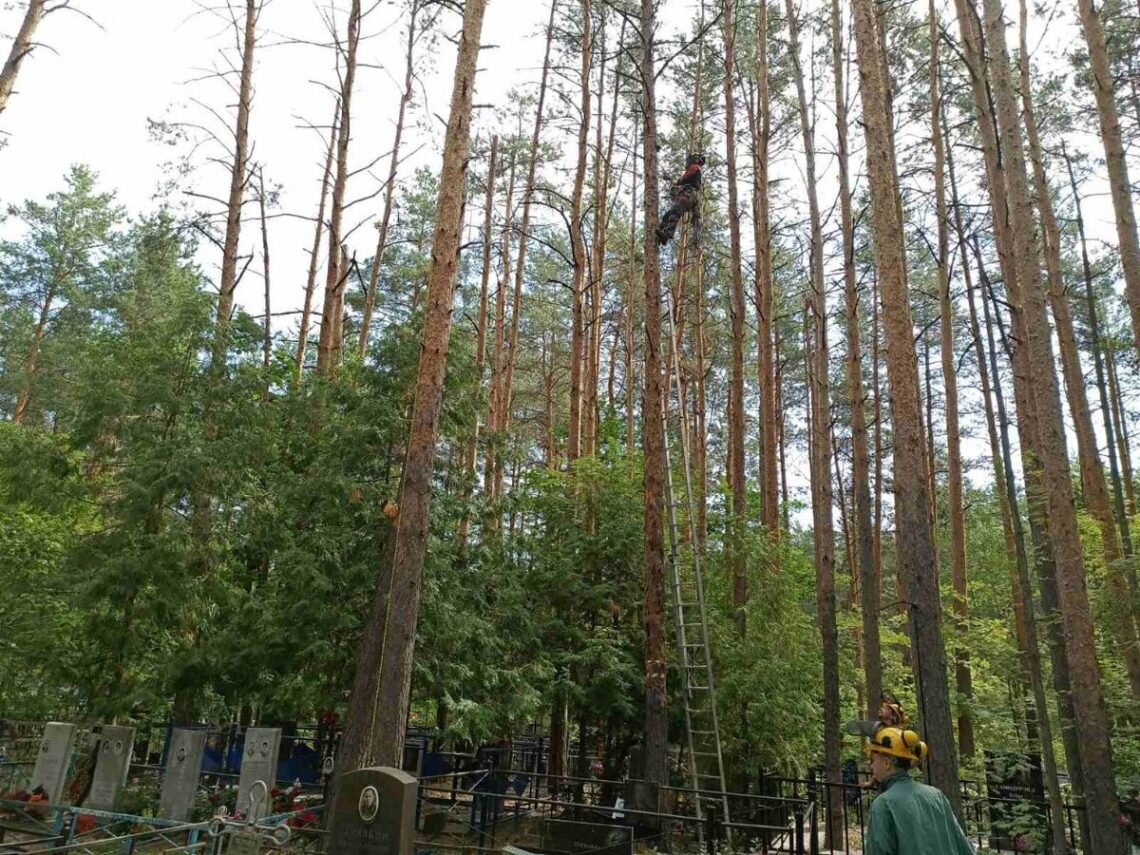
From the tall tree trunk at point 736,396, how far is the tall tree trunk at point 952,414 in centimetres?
386

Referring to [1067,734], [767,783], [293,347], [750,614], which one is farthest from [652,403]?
[293,347]

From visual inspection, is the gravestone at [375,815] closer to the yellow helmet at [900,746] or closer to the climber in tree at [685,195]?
the yellow helmet at [900,746]

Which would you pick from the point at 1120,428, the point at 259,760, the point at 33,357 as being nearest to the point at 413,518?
the point at 259,760

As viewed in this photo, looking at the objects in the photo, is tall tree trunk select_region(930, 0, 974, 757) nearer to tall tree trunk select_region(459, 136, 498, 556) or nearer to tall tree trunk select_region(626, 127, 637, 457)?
tall tree trunk select_region(626, 127, 637, 457)

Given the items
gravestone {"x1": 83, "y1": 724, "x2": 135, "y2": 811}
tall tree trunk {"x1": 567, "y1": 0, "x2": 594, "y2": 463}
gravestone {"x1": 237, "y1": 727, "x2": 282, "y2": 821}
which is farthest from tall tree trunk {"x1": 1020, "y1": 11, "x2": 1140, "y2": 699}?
gravestone {"x1": 83, "y1": 724, "x2": 135, "y2": 811}

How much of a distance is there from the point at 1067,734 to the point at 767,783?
4.33 metres

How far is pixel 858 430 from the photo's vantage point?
42.2 ft

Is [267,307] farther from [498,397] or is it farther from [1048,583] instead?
[1048,583]

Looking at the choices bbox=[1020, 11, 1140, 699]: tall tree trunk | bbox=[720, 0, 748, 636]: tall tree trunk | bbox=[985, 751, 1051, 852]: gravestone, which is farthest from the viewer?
bbox=[720, 0, 748, 636]: tall tree trunk

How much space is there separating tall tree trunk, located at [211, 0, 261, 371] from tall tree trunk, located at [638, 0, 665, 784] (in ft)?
20.6

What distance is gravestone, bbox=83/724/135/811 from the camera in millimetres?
8648

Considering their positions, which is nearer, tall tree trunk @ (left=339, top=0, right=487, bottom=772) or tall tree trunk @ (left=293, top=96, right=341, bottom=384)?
tall tree trunk @ (left=339, top=0, right=487, bottom=772)

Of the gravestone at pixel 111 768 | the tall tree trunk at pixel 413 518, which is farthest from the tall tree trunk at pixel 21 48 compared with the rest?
the gravestone at pixel 111 768

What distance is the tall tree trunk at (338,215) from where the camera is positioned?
13305mm
